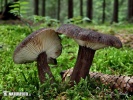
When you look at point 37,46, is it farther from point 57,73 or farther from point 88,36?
point 57,73

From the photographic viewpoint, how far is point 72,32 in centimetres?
208

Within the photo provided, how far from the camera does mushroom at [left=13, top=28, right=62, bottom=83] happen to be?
227cm

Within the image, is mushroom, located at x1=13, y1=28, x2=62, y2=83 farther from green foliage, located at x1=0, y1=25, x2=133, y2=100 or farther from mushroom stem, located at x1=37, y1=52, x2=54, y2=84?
green foliage, located at x1=0, y1=25, x2=133, y2=100

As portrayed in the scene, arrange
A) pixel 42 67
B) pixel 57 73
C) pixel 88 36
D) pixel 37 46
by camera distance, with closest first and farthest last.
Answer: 1. pixel 88 36
2. pixel 37 46
3. pixel 42 67
4. pixel 57 73

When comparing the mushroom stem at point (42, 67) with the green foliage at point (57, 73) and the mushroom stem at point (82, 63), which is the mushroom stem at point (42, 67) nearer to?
the green foliage at point (57, 73)

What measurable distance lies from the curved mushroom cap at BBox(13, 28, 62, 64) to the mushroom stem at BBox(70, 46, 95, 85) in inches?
13.6

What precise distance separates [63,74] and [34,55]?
492 mm

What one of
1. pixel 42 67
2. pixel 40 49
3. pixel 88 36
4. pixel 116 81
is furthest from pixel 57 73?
pixel 88 36

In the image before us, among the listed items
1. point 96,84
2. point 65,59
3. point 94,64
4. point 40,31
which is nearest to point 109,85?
point 96,84

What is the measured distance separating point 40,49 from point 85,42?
0.53 meters

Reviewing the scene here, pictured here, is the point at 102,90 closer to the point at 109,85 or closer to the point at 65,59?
the point at 109,85

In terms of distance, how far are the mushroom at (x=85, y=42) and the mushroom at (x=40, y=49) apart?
0.25 metres

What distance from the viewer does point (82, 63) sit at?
245cm

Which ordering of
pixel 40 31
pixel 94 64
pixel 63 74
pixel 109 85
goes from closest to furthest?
pixel 40 31 < pixel 109 85 < pixel 63 74 < pixel 94 64
